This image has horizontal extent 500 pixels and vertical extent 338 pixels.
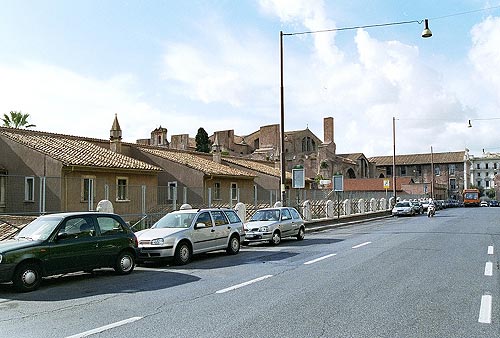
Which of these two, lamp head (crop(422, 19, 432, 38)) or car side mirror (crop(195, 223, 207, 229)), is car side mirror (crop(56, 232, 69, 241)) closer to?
car side mirror (crop(195, 223, 207, 229))

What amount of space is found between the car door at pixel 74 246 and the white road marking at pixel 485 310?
8083mm

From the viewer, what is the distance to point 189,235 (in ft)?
48.0

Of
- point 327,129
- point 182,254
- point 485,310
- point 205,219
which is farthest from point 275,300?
point 327,129

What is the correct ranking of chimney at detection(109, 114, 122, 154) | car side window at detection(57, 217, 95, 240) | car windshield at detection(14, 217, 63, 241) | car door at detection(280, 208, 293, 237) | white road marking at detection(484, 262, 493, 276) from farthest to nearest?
chimney at detection(109, 114, 122, 154) < car door at detection(280, 208, 293, 237) < white road marking at detection(484, 262, 493, 276) < car side window at detection(57, 217, 95, 240) < car windshield at detection(14, 217, 63, 241)

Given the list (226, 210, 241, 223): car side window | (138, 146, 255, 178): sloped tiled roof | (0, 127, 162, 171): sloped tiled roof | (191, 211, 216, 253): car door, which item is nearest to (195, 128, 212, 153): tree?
(138, 146, 255, 178): sloped tiled roof

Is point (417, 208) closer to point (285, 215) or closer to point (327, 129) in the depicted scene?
point (285, 215)

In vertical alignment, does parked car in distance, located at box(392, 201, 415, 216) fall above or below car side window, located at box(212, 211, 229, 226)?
below

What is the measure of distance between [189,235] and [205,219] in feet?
3.51

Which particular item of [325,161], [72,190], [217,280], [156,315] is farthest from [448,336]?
[325,161]

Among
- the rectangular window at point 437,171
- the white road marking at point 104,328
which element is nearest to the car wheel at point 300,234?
the white road marking at point 104,328

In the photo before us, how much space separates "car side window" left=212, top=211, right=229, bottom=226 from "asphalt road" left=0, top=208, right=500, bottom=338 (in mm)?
1737

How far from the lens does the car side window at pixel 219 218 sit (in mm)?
16091

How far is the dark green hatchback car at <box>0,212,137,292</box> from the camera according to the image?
1018 centimetres

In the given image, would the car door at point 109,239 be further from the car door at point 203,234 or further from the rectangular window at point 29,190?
the rectangular window at point 29,190
